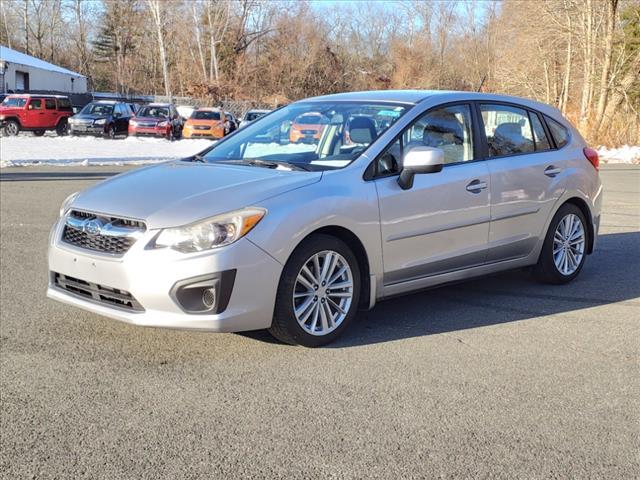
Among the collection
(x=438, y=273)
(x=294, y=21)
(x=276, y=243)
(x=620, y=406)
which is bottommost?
(x=620, y=406)

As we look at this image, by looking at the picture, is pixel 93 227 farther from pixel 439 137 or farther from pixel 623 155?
pixel 623 155

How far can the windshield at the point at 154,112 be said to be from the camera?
33.1 meters

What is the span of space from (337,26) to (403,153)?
70.1 metres

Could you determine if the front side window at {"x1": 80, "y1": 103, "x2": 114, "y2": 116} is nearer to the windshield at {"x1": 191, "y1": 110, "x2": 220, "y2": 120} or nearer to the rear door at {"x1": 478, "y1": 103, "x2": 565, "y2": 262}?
the windshield at {"x1": 191, "y1": 110, "x2": 220, "y2": 120}

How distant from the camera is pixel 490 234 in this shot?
6.01 meters

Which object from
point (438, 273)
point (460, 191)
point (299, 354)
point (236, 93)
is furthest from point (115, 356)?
point (236, 93)

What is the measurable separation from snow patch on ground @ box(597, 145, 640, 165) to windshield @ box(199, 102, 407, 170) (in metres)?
23.4

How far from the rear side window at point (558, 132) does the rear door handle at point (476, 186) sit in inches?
53.9

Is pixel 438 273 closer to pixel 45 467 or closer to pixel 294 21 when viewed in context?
pixel 45 467

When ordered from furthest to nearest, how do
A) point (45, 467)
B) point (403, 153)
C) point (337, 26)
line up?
point (337, 26) → point (403, 153) → point (45, 467)

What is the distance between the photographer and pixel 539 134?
22.1 feet

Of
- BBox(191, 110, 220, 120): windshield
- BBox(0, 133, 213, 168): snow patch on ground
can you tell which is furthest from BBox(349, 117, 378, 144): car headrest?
BBox(191, 110, 220, 120): windshield

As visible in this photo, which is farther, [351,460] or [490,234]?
[490,234]

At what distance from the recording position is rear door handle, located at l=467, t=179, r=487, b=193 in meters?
5.79
